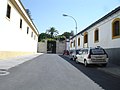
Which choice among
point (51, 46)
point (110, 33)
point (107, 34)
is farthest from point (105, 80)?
point (51, 46)

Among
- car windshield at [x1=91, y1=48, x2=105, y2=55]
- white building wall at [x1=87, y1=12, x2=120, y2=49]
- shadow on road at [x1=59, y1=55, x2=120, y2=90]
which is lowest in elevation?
shadow on road at [x1=59, y1=55, x2=120, y2=90]

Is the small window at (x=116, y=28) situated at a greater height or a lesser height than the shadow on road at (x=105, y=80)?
greater

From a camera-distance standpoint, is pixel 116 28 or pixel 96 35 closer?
pixel 116 28

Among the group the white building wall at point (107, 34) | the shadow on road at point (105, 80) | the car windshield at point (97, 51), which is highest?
the white building wall at point (107, 34)

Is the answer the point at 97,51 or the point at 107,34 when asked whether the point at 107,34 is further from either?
the point at 97,51

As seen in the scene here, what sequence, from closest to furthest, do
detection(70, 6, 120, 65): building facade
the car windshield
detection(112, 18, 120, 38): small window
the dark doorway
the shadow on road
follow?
the shadow on road → the car windshield → detection(70, 6, 120, 65): building facade → detection(112, 18, 120, 38): small window → the dark doorway

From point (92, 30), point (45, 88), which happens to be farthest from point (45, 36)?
point (45, 88)

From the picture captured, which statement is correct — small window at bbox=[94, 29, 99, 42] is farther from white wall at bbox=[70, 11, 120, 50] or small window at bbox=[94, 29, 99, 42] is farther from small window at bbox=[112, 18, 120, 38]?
small window at bbox=[112, 18, 120, 38]

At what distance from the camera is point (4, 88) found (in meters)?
6.45

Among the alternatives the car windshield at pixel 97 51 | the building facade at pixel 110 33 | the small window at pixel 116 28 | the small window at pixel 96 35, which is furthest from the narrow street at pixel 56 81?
the small window at pixel 96 35

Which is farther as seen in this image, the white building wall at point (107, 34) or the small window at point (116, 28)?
the white building wall at point (107, 34)

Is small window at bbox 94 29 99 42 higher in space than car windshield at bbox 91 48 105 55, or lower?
higher

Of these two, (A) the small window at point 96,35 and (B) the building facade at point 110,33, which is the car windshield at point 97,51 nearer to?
(B) the building facade at point 110,33

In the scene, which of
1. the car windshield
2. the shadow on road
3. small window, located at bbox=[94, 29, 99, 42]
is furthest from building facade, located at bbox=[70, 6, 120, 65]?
the shadow on road
